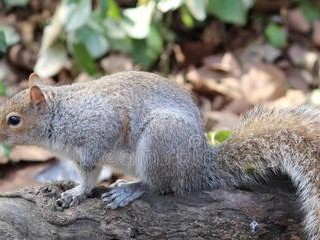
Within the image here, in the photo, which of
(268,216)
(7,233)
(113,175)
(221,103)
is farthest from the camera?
(221,103)

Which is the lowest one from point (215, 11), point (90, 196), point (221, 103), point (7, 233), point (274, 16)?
point (7, 233)

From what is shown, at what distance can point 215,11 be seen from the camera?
475 cm

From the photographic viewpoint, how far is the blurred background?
14.2 ft

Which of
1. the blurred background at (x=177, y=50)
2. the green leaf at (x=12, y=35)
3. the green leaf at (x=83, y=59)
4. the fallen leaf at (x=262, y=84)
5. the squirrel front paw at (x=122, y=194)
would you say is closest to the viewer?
the squirrel front paw at (x=122, y=194)

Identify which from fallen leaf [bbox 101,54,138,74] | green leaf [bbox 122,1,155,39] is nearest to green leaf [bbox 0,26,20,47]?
fallen leaf [bbox 101,54,138,74]

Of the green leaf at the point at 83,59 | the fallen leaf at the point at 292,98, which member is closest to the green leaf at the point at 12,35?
the green leaf at the point at 83,59

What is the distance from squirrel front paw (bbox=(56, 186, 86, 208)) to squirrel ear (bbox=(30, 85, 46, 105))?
13.7 inches

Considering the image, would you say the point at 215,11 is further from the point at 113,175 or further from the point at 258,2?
the point at 113,175

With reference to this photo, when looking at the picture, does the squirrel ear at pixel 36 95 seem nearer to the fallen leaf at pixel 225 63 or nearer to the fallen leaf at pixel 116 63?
the fallen leaf at pixel 116 63

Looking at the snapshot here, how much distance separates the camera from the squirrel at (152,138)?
8.63 feet

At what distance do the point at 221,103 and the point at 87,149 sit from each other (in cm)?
224

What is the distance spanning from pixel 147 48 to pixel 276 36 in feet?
3.35

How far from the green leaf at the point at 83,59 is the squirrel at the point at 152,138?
1763 millimetres

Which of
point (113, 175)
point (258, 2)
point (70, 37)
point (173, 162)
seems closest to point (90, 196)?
point (173, 162)
